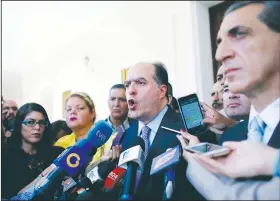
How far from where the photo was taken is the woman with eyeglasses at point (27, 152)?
2.86 feet

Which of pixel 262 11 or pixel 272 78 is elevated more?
pixel 262 11

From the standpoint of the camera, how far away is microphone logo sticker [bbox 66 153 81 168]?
0.72 meters

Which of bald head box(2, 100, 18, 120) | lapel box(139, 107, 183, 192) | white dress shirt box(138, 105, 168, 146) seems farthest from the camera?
bald head box(2, 100, 18, 120)

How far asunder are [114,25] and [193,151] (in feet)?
3.29

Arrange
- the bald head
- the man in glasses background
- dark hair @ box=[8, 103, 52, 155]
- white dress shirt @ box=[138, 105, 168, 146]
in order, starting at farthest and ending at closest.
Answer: the bald head
the man in glasses background
dark hair @ box=[8, 103, 52, 155]
white dress shirt @ box=[138, 105, 168, 146]

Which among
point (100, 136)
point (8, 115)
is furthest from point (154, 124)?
point (8, 115)

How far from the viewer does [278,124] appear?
1.73ft

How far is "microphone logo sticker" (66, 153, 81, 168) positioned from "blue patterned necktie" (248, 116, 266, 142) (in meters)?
0.37

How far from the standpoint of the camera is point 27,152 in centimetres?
91

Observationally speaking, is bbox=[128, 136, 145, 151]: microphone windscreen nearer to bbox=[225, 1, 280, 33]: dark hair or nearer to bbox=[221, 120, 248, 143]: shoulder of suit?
bbox=[221, 120, 248, 143]: shoulder of suit

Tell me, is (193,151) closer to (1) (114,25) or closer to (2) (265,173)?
(2) (265,173)

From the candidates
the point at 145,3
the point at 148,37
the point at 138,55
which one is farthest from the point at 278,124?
the point at 145,3

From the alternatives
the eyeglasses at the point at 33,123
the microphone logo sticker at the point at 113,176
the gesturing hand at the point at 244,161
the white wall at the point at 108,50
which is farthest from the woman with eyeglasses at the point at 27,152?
the gesturing hand at the point at 244,161

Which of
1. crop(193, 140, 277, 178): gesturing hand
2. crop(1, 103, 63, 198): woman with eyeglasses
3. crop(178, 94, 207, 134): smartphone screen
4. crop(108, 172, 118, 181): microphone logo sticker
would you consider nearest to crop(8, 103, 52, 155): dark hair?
crop(1, 103, 63, 198): woman with eyeglasses
